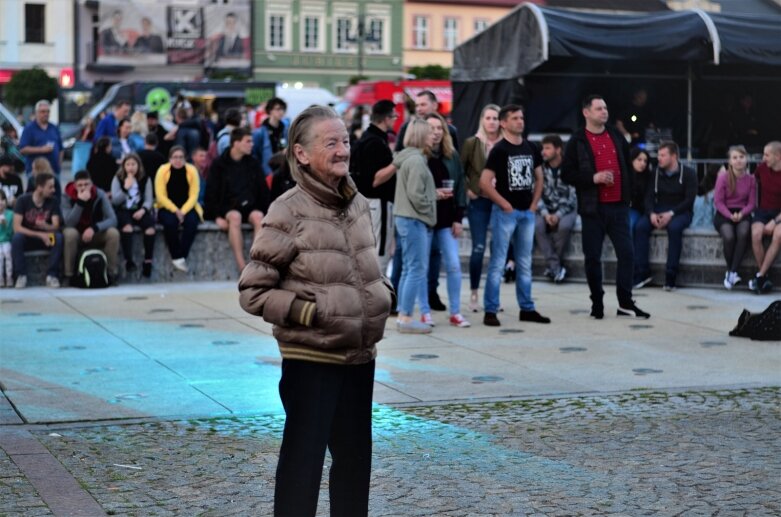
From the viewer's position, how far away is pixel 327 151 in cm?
480

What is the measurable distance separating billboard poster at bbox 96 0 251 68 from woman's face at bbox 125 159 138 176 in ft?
176

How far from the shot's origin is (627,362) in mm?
10055

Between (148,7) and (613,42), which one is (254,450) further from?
(148,7)

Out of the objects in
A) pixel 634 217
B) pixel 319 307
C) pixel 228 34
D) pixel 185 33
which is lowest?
pixel 634 217

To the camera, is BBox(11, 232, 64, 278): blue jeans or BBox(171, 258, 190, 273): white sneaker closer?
BBox(11, 232, 64, 278): blue jeans

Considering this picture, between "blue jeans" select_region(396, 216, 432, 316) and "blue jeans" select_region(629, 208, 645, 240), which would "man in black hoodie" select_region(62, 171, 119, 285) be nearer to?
"blue jeans" select_region(396, 216, 432, 316)

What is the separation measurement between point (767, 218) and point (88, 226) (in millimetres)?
7095

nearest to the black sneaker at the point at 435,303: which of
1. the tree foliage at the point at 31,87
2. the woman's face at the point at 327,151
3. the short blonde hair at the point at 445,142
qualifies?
the short blonde hair at the point at 445,142

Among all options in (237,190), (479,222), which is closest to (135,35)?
(237,190)

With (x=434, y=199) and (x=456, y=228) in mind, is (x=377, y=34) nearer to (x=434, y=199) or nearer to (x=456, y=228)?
(x=456, y=228)

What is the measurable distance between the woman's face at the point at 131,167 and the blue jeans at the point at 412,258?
5.21 m

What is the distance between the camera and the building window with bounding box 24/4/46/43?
2643 inches

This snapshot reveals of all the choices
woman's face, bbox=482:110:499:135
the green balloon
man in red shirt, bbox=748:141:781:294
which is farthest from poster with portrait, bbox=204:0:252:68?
woman's face, bbox=482:110:499:135

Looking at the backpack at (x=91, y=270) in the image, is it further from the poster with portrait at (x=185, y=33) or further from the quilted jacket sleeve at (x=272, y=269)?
the poster with portrait at (x=185, y=33)
